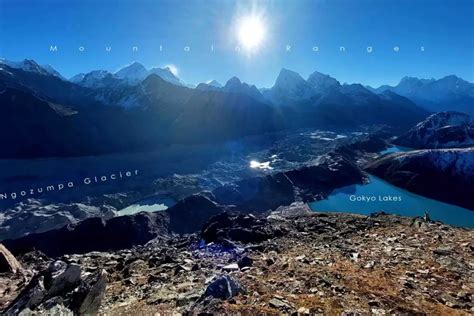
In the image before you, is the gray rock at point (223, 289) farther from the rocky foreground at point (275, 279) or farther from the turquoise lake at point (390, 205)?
the turquoise lake at point (390, 205)

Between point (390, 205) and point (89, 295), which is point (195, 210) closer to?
point (390, 205)

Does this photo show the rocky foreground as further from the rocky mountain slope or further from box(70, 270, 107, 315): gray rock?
the rocky mountain slope

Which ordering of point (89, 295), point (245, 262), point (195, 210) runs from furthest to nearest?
1. point (195, 210)
2. point (245, 262)
3. point (89, 295)

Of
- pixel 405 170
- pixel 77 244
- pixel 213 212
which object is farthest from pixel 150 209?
pixel 405 170

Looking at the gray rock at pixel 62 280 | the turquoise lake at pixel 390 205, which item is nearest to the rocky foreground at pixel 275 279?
the gray rock at pixel 62 280

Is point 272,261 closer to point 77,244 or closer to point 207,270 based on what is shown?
point 207,270

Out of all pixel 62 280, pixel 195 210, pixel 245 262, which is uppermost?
pixel 62 280

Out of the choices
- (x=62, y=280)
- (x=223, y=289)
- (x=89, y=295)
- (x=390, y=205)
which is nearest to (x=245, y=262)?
(x=223, y=289)

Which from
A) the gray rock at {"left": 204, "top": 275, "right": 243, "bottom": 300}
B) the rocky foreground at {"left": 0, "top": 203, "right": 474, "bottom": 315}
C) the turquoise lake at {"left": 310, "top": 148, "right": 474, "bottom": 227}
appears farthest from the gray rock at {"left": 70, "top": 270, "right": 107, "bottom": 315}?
the turquoise lake at {"left": 310, "top": 148, "right": 474, "bottom": 227}
